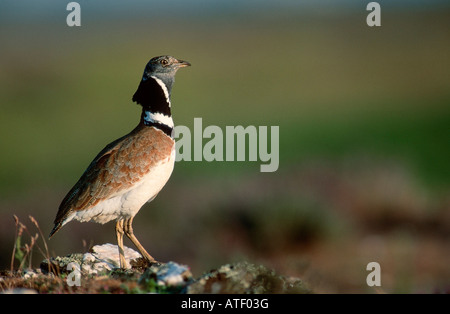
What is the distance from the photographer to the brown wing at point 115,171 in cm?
992

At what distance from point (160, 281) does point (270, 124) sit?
98.1 ft

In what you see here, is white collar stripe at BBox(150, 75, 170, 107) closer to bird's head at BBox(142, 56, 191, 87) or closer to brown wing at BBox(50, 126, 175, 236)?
bird's head at BBox(142, 56, 191, 87)

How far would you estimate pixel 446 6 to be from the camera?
70.4m

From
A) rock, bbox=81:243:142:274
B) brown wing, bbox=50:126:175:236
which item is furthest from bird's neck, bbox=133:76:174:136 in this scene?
rock, bbox=81:243:142:274

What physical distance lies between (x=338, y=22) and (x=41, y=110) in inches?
1241

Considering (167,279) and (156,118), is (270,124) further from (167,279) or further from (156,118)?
(167,279)

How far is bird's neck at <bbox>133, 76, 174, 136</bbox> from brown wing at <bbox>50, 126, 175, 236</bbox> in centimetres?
29

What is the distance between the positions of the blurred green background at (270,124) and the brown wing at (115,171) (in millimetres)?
1082

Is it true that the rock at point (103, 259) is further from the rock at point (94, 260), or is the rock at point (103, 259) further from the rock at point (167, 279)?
the rock at point (167, 279)

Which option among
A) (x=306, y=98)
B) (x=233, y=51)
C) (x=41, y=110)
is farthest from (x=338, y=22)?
(x=41, y=110)

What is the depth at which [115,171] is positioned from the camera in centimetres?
998

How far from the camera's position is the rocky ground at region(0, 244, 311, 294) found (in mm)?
7789

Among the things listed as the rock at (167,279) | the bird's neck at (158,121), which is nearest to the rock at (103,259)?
the rock at (167,279)

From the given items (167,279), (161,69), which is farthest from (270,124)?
(167,279)
